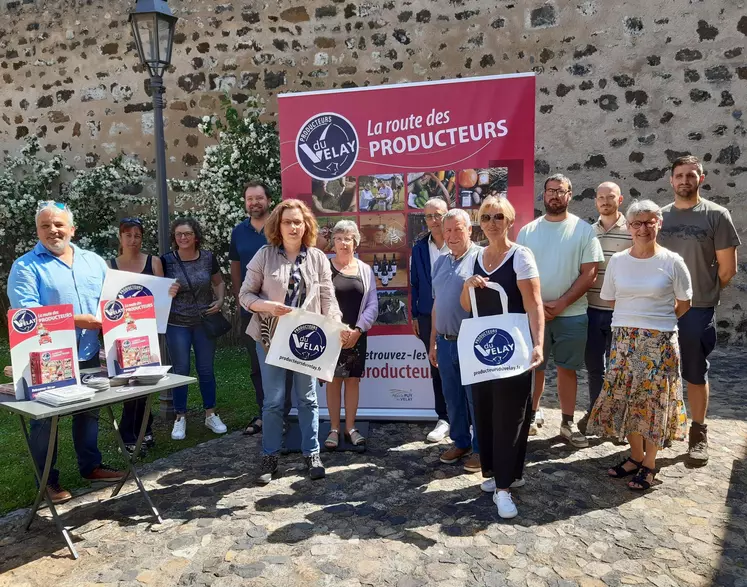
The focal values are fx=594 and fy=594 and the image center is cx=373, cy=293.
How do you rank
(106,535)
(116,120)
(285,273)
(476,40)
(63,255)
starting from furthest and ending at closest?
(116,120) < (476,40) < (285,273) < (63,255) < (106,535)

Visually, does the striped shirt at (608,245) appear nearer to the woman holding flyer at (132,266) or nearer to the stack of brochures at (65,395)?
the woman holding flyer at (132,266)

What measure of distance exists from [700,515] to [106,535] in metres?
3.04

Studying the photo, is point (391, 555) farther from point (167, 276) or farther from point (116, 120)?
point (116, 120)

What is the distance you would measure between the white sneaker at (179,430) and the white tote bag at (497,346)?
244 centimetres

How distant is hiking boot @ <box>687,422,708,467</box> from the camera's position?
3668 mm

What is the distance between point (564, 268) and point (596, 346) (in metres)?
0.63

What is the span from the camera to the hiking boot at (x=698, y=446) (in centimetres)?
367

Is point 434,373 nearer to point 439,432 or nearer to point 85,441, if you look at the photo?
point 439,432

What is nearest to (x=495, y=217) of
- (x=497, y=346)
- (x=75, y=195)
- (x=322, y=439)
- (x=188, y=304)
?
(x=497, y=346)

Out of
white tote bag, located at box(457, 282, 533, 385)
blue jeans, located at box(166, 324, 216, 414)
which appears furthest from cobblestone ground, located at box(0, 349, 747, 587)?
white tote bag, located at box(457, 282, 533, 385)

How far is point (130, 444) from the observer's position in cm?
412

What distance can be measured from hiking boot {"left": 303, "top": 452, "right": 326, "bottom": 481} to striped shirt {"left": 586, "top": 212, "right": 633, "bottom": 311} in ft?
6.91

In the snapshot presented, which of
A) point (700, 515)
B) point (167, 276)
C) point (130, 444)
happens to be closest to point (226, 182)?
point (167, 276)

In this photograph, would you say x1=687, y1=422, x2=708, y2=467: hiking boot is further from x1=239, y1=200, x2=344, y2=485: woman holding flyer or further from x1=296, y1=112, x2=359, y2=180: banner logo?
x1=296, y1=112, x2=359, y2=180: banner logo
